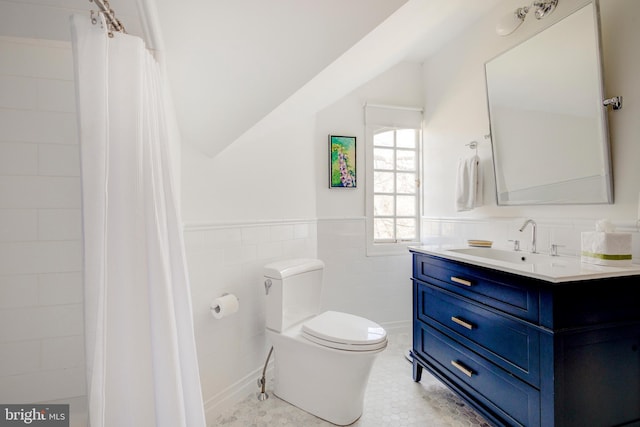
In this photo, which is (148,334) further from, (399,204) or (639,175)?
(399,204)

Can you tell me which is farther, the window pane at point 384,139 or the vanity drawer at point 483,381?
the window pane at point 384,139

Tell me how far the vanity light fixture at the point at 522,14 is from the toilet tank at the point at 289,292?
1837 millimetres

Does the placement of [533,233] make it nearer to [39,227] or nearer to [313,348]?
[313,348]

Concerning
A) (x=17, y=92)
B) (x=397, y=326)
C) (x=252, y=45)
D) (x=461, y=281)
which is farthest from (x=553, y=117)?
(x=17, y=92)

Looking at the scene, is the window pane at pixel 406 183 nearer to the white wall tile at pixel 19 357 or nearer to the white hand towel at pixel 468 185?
the white hand towel at pixel 468 185

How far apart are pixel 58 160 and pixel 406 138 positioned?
262 cm

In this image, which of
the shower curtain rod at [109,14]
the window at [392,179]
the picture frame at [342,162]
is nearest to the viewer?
the shower curtain rod at [109,14]

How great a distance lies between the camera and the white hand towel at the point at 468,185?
2195 mm

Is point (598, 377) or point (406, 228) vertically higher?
point (406, 228)

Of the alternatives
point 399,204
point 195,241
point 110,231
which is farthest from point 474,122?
point 110,231

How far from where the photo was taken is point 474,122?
230 cm

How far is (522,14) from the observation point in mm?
1691

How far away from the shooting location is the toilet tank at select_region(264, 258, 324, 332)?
71.5 inches

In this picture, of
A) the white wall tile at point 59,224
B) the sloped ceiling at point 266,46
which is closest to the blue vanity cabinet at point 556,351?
the sloped ceiling at point 266,46
